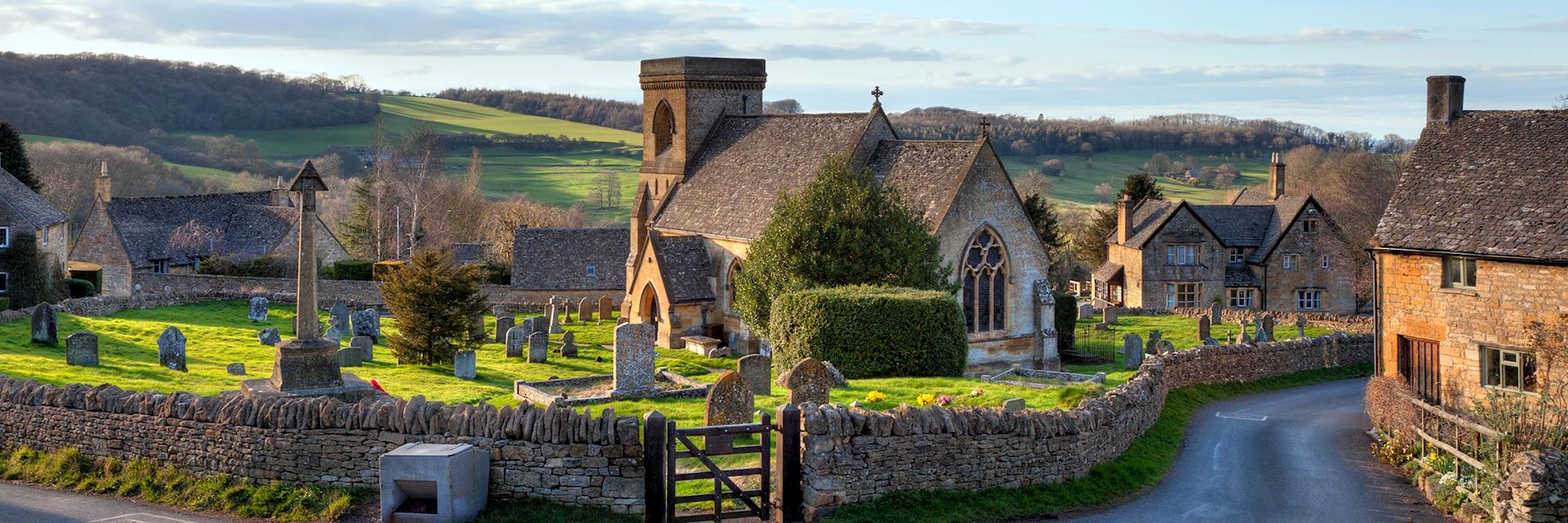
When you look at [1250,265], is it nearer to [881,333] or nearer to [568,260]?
[568,260]

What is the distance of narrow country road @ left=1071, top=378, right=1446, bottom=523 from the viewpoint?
2012 cm

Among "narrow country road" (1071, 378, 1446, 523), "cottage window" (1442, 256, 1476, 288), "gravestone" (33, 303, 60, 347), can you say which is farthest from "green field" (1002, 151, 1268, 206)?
"gravestone" (33, 303, 60, 347)

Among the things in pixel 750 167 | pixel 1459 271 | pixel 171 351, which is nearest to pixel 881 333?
pixel 1459 271

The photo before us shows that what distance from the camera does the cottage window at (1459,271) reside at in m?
26.7

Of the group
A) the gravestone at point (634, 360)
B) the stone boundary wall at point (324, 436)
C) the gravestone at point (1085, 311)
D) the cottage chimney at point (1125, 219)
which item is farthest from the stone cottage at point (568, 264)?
the stone boundary wall at point (324, 436)

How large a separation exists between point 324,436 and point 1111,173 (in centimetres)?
13453

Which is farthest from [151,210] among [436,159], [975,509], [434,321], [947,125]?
[947,125]

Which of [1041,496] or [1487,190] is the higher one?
[1487,190]

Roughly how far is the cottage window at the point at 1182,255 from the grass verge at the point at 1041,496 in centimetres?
4013

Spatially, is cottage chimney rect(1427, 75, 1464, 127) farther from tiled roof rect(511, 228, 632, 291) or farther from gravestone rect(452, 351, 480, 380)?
tiled roof rect(511, 228, 632, 291)

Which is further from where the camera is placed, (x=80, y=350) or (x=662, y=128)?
(x=662, y=128)

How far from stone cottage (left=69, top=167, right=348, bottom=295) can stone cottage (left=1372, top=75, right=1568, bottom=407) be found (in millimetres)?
49179

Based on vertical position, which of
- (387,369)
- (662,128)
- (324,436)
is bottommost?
(387,369)

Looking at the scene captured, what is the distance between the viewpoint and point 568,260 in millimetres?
57219
